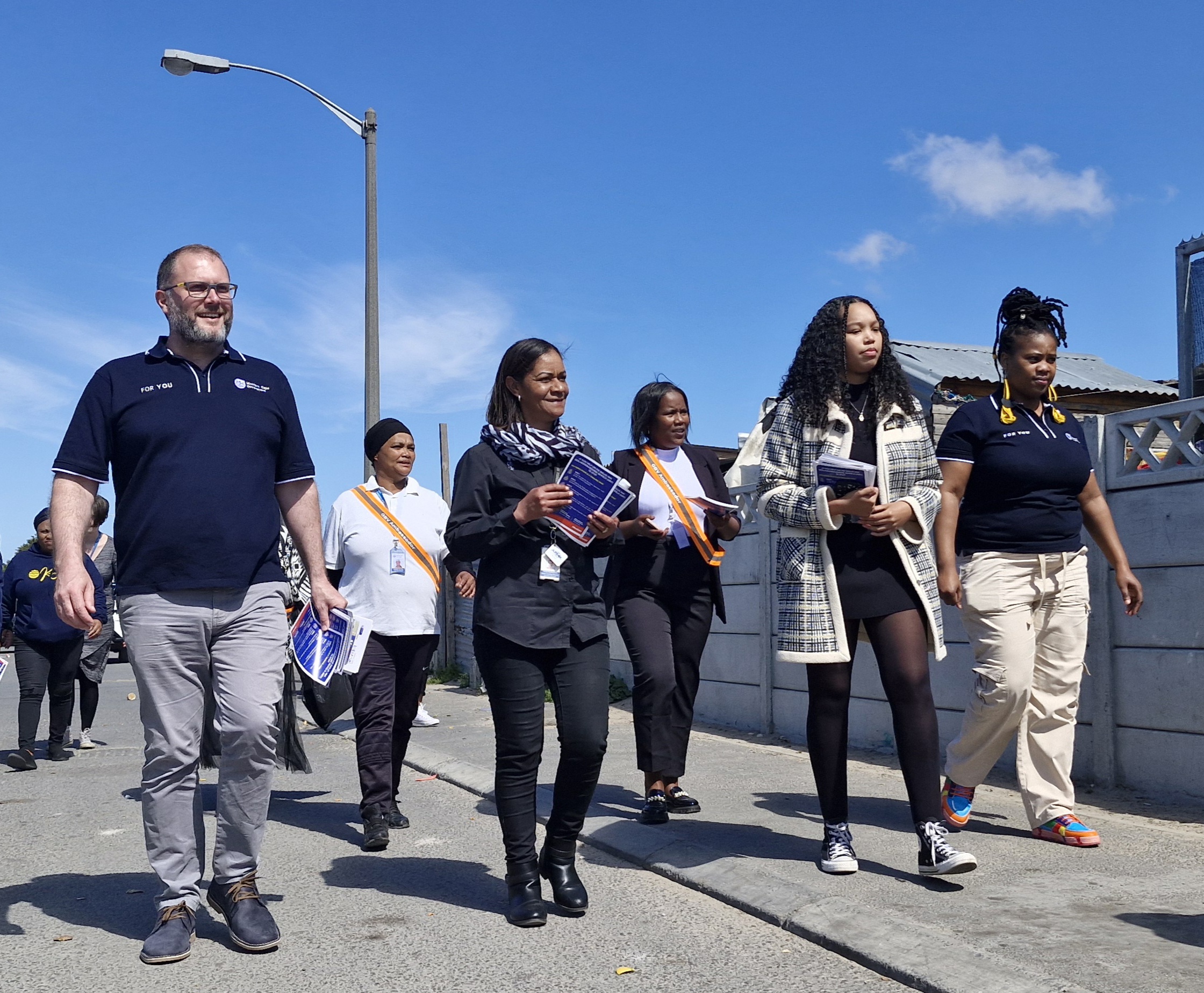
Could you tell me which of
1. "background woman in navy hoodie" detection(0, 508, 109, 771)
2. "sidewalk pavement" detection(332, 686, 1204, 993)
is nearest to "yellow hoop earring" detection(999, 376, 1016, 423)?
"sidewalk pavement" detection(332, 686, 1204, 993)

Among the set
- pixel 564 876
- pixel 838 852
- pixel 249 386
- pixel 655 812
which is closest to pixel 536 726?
pixel 564 876

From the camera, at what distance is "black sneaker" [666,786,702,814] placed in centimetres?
593

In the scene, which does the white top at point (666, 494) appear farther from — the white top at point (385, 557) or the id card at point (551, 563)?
the id card at point (551, 563)

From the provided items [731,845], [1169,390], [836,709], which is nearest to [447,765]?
[731,845]

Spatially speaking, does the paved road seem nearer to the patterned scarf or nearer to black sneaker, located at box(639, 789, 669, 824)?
black sneaker, located at box(639, 789, 669, 824)

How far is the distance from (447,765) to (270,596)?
12.9 ft

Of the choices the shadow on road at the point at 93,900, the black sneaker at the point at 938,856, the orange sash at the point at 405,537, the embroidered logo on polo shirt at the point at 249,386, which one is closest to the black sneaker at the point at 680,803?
the orange sash at the point at 405,537

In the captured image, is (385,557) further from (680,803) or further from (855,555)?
(855,555)

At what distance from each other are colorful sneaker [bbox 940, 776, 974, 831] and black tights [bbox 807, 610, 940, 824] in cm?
72

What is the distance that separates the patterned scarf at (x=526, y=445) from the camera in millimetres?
4305

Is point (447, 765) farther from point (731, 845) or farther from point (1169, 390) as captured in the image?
point (1169, 390)

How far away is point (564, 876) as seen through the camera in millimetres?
Answer: 4238

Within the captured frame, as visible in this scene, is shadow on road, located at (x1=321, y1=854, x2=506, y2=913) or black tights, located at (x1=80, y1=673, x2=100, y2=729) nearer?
shadow on road, located at (x1=321, y1=854, x2=506, y2=913)

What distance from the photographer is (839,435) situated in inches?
182
